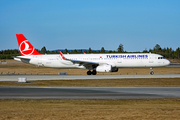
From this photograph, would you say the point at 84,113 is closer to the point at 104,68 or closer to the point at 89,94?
the point at 89,94

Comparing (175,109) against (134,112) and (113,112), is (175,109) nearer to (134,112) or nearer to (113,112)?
(134,112)

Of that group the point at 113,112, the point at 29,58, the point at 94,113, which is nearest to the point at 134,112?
the point at 113,112

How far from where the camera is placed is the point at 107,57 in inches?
1928

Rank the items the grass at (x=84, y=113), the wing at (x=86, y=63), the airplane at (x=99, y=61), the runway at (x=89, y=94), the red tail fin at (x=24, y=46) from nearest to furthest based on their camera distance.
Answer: the grass at (x=84, y=113) → the runway at (x=89, y=94) → the wing at (x=86, y=63) → the airplane at (x=99, y=61) → the red tail fin at (x=24, y=46)

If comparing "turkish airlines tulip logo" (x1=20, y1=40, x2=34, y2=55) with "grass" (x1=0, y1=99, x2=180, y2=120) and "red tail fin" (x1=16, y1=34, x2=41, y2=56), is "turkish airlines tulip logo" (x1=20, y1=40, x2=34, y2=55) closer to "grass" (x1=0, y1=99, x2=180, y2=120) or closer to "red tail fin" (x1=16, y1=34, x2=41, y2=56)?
"red tail fin" (x1=16, y1=34, x2=41, y2=56)

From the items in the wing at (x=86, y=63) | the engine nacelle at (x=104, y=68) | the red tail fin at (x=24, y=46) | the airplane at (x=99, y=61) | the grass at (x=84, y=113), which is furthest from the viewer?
the red tail fin at (x=24, y=46)

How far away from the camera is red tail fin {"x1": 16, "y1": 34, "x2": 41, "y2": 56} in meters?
52.6

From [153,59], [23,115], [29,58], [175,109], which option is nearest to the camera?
[23,115]

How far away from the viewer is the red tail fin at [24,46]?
52.6m

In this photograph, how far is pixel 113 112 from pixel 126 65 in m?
33.8

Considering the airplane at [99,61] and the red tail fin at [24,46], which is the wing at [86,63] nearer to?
the airplane at [99,61]

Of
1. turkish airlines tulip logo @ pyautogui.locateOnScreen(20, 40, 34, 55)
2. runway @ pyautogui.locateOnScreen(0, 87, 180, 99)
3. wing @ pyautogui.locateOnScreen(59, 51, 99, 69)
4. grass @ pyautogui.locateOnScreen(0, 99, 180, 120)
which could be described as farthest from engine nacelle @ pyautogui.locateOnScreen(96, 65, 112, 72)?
grass @ pyautogui.locateOnScreen(0, 99, 180, 120)

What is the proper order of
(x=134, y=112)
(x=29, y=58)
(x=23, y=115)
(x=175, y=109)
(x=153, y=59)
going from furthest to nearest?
(x=29, y=58), (x=153, y=59), (x=175, y=109), (x=134, y=112), (x=23, y=115)

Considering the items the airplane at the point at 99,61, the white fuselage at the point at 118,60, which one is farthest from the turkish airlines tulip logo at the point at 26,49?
the white fuselage at the point at 118,60
